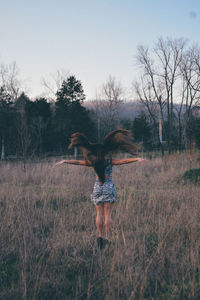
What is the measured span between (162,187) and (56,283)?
6.81 meters

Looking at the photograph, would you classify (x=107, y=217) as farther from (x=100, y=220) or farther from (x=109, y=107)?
(x=109, y=107)

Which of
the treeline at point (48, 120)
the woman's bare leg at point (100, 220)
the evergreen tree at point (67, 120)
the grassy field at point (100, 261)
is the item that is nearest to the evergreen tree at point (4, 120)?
the treeline at point (48, 120)

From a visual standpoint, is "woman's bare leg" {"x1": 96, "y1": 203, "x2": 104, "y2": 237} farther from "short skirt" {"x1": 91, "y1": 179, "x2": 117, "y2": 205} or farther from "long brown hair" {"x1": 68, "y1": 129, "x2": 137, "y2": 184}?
"long brown hair" {"x1": 68, "y1": 129, "x2": 137, "y2": 184}

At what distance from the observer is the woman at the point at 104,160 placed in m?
4.07

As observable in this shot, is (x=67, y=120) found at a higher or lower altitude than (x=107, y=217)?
higher

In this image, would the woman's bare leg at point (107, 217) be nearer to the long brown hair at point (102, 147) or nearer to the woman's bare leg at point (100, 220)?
the woman's bare leg at point (100, 220)

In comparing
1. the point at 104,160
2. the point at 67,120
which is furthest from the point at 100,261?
the point at 67,120

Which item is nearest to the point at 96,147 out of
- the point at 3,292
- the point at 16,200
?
the point at 3,292

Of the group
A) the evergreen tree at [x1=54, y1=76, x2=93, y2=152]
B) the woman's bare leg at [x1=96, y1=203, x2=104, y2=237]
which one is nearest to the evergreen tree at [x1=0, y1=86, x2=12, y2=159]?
the evergreen tree at [x1=54, y1=76, x2=93, y2=152]

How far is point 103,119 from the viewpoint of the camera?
4388 centimetres

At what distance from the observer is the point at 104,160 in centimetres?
411

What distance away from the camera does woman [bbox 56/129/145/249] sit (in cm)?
407

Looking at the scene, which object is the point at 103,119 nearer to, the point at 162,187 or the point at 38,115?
the point at 38,115

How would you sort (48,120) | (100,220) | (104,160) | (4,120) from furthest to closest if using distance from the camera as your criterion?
(48,120) → (4,120) → (100,220) → (104,160)
